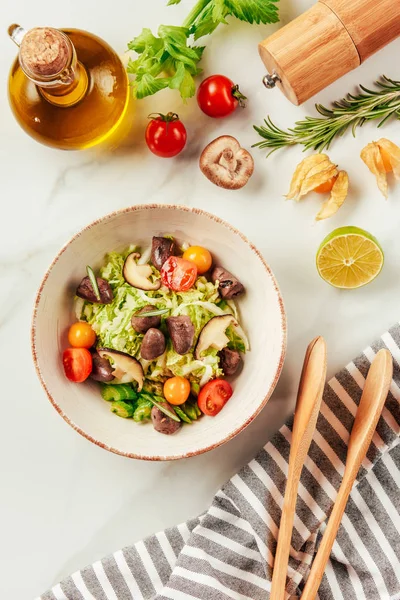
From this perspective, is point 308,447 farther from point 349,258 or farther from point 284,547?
point 349,258

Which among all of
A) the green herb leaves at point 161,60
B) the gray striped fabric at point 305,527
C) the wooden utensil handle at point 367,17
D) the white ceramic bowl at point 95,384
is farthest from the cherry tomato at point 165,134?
the gray striped fabric at point 305,527

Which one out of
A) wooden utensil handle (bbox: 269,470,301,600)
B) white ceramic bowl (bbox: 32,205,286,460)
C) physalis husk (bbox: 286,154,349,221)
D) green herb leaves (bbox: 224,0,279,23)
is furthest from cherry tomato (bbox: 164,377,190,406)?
green herb leaves (bbox: 224,0,279,23)

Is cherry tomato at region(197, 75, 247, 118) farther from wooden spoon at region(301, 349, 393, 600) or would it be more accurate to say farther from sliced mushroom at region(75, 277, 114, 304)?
wooden spoon at region(301, 349, 393, 600)

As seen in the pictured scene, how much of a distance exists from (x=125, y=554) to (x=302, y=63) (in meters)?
1.52

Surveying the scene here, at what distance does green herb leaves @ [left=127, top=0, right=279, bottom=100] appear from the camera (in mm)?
1910

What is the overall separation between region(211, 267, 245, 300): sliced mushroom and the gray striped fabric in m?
0.40

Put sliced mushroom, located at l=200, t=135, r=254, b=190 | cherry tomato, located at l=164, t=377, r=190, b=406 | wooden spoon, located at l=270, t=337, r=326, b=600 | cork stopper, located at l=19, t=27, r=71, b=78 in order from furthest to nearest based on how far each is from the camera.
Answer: sliced mushroom, located at l=200, t=135, r=254, b=190 → cherry tomato, located at l=164, t=377, r=190, b=406 → wooden spoon, located at l=270, t=337, r=326, b=600 → cork stopper, located at l=19, t=27, r=71, b=78

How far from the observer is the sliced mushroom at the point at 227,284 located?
196 centimetres

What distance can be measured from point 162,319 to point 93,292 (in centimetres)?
21

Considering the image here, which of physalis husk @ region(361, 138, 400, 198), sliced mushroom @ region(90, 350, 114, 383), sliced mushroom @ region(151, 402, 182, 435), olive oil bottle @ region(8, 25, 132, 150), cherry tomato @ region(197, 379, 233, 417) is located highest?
physalis husk @ region(361, 138, 400, 198)

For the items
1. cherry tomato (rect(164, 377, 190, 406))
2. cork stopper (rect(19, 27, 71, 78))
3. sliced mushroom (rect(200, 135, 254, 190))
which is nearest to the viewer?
cork stopper (rect(19, 27, 71, 78))

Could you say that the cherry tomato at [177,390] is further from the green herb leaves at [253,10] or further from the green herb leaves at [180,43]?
the green herb leaves at [253,10]

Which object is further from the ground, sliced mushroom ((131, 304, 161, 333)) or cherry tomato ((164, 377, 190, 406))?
sliced mushroom ((131, 304, 161, 333))

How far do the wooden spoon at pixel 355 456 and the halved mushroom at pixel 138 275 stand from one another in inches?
25.9
